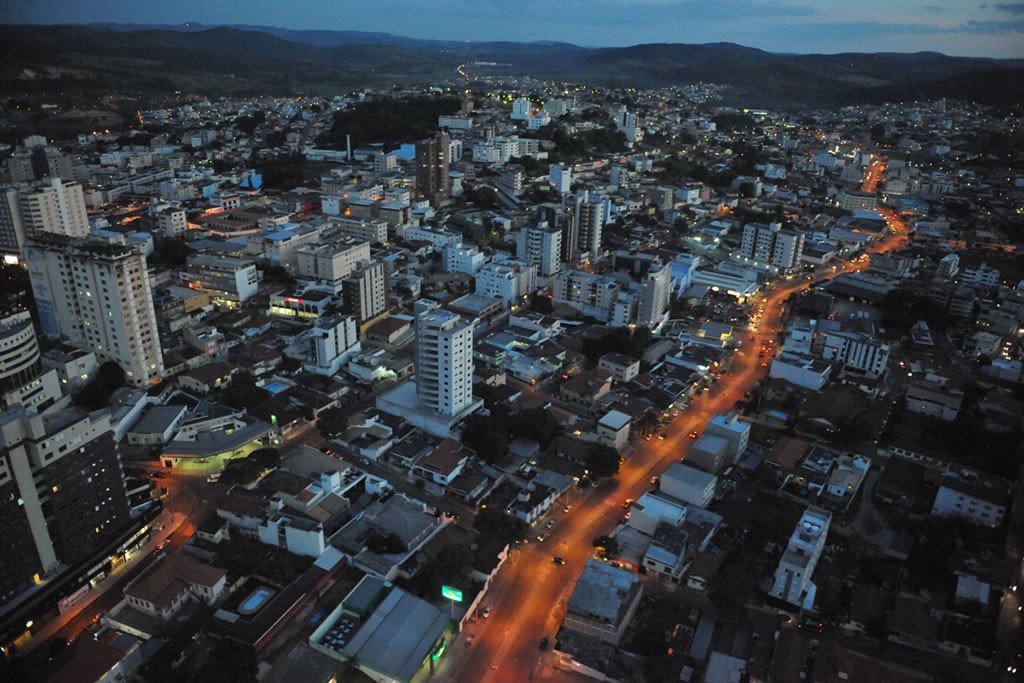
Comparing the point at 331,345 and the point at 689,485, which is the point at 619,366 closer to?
the point at 689,485

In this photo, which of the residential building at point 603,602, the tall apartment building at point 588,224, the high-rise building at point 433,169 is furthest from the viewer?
the high-rise building at point 433,169

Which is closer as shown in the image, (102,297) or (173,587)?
(173,587)

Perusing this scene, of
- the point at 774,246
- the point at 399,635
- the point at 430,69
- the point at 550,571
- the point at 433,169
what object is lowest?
the point at 550,571

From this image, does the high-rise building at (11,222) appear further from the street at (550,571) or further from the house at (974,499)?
the house at (974,499)

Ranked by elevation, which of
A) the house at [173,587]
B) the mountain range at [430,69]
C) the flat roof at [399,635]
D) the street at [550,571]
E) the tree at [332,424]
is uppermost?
the mountain range at [430,69]

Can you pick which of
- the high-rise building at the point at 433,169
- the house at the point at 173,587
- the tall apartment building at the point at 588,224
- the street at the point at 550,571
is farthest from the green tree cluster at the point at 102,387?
the high-rise building at the point at 433,169

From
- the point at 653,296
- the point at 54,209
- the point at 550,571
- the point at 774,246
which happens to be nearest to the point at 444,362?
the point at 550,571

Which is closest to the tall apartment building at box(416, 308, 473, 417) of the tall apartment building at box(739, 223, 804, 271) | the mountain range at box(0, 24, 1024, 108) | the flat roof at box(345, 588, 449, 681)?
the flat roof at box(345, 588, 449, 681)
